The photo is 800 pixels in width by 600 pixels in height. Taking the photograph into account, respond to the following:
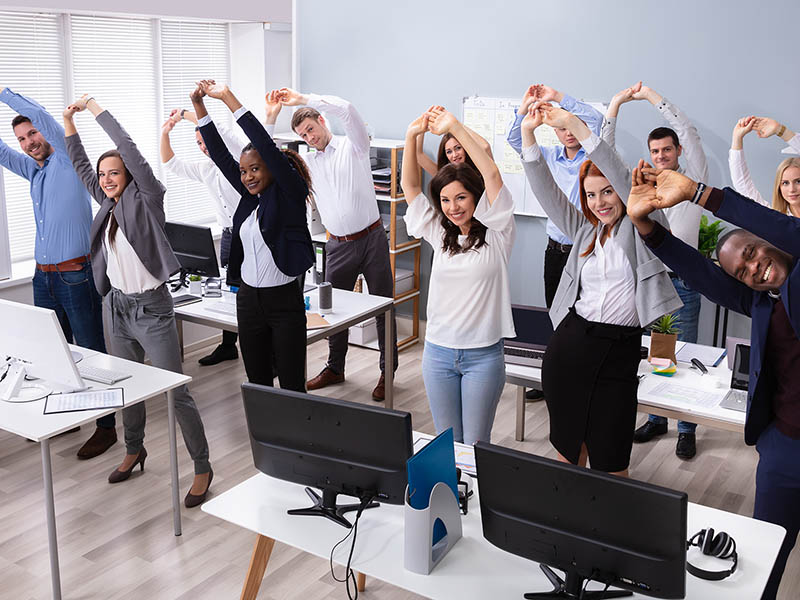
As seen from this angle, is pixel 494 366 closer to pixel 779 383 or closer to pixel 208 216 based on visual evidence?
pixel 779 383

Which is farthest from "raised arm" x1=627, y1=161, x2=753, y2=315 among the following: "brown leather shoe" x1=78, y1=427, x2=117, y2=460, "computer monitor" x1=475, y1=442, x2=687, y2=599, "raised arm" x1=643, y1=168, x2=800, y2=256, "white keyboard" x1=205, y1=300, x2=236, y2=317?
"brown leather shoe" x1=78, y1=427, x2=117, y2=460

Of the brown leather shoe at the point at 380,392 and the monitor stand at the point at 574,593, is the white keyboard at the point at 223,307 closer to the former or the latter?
the brown leather shoe at the point at 380,392

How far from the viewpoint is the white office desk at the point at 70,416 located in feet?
10.6

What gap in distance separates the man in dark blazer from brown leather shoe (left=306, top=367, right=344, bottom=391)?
3502 mm

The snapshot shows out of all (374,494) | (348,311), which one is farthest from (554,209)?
(348,311)

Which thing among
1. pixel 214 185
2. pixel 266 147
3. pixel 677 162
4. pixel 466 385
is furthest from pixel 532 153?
pixel 214 185

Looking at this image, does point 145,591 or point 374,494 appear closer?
point 374,494

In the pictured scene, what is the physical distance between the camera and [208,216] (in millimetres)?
7113

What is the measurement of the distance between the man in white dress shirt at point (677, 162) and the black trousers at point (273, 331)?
6.92ft

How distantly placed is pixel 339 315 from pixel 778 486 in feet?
8.93

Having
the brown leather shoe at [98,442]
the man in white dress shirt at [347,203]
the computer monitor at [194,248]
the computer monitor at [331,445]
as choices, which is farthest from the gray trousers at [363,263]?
the computer monitor at [331,445]

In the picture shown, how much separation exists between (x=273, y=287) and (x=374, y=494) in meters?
1.74

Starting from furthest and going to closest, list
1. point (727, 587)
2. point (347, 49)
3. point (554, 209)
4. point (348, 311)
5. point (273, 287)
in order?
point (347, 49) < point (348, 311) < point (273, 287) < point (554, 209) < point (727, 587)

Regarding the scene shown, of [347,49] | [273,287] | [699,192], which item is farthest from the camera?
[347,49]
